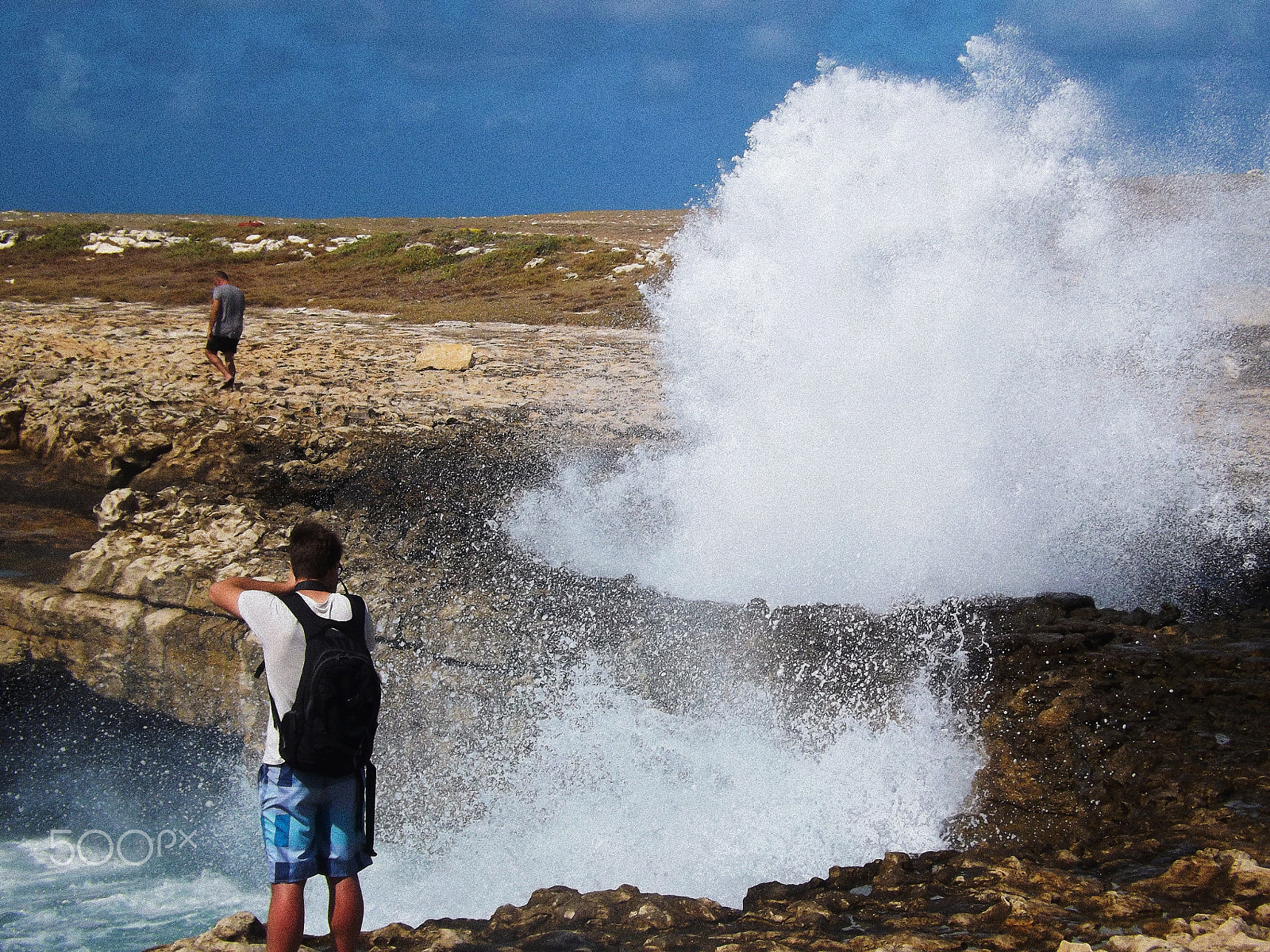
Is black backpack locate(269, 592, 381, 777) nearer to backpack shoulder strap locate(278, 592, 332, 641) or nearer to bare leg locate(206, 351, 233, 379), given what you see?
backpack shoulder strap locate(278, 592, 332, 641)

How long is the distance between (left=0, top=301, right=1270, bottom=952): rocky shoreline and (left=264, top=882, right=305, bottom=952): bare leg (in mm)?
608

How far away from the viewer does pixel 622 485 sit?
801 cm

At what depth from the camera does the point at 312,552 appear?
115 inches

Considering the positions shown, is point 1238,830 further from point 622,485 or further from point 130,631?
point 130,631

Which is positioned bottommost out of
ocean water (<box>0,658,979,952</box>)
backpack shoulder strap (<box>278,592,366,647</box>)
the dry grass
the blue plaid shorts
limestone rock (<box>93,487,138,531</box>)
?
ocean water (<box>0,658,979,952</box>)

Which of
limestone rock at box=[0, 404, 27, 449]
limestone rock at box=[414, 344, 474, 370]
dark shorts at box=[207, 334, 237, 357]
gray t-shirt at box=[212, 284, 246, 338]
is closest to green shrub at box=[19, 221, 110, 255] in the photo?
gray t-shirt at box=[212, 284, 246, 338]

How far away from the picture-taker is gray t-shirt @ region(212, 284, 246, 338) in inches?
398

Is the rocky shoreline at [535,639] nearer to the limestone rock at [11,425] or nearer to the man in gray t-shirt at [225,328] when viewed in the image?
the limestone rock at [11,425]

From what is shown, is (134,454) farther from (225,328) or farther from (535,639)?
(535,639)

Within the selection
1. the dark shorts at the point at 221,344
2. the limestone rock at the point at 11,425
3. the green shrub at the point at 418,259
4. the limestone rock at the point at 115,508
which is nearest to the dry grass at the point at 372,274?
the green shrub at the point at 418,259

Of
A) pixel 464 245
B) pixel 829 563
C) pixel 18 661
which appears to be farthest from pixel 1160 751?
pixel 464 245

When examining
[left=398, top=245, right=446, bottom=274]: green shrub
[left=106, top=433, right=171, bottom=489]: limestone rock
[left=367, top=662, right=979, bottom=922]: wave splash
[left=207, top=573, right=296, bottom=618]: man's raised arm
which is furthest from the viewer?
[left=398, top=245, right=446, bottom=274]: green shrub

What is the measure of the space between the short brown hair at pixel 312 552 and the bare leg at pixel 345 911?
96 cm

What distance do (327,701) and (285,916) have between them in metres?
0.74
